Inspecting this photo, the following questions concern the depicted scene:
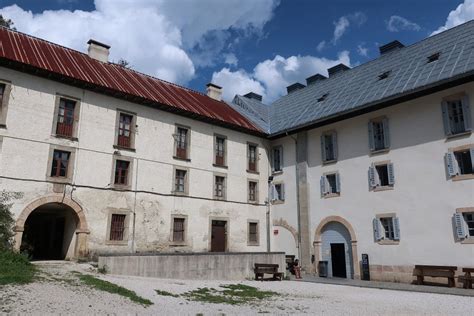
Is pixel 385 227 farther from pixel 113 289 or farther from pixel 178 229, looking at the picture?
pixel 113 289

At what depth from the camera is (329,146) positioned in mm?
24250

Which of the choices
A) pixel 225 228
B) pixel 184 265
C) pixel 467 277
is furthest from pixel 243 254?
pixel 467 277

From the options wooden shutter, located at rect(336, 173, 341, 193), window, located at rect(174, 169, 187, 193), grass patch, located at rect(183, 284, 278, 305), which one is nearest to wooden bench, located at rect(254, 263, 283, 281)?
grass patch, located at rect(183, 284, 278, 305)

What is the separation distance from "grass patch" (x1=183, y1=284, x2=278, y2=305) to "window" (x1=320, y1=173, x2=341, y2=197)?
10.2 m

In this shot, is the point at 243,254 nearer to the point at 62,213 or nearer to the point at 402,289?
the point at 402,289

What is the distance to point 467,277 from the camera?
16.3 m

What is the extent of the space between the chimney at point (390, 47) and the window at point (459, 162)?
37.2 feet

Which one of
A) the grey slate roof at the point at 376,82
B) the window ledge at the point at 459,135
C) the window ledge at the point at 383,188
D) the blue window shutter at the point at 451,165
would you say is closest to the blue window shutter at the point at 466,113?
the window ledge at the point at 459,135

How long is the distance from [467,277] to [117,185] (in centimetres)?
1643

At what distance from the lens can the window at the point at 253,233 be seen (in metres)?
25.9

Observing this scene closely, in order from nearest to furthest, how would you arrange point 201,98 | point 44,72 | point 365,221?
point 44,72, point 365,221, point 201,98

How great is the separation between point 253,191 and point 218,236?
425 cm

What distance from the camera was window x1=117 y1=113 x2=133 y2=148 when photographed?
68.4 feet

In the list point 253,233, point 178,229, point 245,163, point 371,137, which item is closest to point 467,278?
point 371,137
